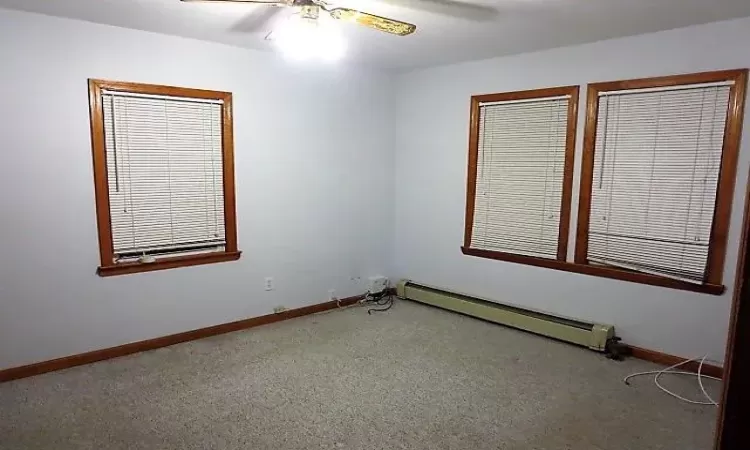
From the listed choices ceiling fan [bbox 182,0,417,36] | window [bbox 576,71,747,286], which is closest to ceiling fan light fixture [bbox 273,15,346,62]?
ceiling fan [bbox 182,0,417,36]

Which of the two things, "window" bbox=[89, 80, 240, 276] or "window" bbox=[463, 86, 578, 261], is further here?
"window" bbox=[463, 86, 578, 261]

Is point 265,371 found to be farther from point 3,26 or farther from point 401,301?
point 3,26

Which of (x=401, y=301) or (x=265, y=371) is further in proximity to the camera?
(x=401, y=301)

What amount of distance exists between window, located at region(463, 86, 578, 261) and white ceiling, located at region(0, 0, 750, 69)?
0.54 meters

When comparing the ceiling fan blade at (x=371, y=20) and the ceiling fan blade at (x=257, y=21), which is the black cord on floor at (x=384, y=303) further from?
the ceiling fan blade at (x=371, y=20)

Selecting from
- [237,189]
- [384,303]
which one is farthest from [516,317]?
[237,189]

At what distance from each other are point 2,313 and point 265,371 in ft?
5.62

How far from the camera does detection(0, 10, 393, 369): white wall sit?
305 cm

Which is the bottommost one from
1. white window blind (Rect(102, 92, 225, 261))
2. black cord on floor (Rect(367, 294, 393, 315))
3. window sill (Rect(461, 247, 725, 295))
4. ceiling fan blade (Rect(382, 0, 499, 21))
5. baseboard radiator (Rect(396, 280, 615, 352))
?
black cord on floor (Rect(367, 294, 393, 315))

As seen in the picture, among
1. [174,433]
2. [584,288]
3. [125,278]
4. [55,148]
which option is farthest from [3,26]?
[584,288]

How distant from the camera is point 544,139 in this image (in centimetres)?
397

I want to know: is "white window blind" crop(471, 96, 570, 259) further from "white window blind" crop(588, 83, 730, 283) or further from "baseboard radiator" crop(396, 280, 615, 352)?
"baseboard radiator" crop(396, 280, 615, 352)

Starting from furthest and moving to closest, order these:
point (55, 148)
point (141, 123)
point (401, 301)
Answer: point (401, 301) < point (141, 123) < point (55, 148)

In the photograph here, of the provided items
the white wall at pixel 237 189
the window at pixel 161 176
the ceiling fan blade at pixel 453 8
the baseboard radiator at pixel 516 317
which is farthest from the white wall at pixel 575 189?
the window at pixel 161 176
